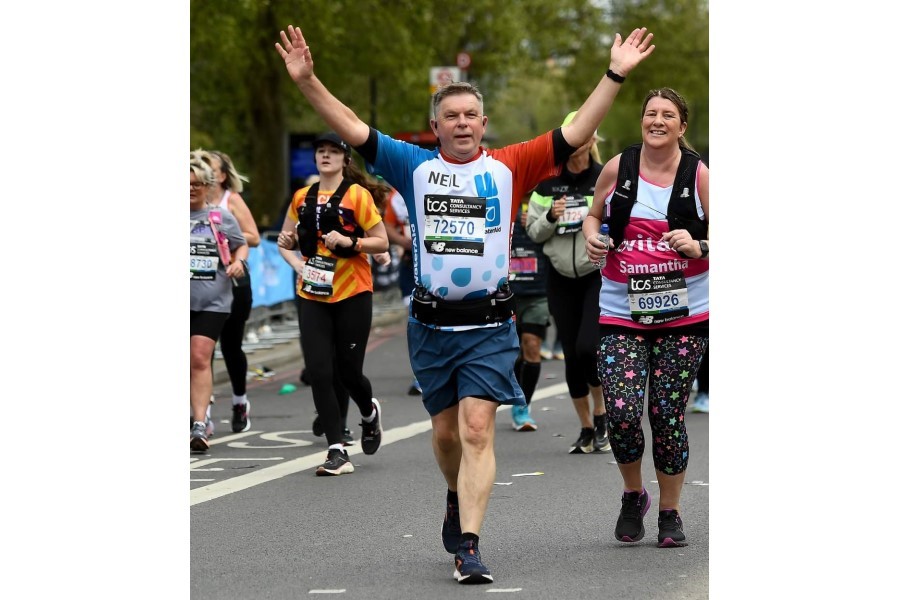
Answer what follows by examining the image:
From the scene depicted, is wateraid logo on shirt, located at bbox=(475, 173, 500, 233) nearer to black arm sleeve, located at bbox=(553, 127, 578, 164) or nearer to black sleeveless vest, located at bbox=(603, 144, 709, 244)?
black arm sleeve, located at bbox=(553, 127, 578, 164)

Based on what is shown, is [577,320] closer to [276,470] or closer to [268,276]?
[276,470]

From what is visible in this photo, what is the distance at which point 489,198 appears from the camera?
6.43 meters

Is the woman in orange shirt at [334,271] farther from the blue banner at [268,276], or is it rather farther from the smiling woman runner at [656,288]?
the blue banner at [268,276]

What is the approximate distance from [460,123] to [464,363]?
35.8 inches

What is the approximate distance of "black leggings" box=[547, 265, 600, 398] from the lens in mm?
9750

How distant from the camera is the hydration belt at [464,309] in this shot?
6.50 meters

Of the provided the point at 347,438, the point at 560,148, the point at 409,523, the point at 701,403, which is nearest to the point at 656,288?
the point at 560,148

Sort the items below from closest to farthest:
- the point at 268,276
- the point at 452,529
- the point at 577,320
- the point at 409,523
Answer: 1. the point at 452,529
2. the point at 409,523
3. the point at 577,320
4. the point at 268,276

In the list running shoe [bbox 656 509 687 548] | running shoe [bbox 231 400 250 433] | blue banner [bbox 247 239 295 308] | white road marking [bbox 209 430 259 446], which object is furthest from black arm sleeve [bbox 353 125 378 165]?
blue banner [bbox 247 239 295 308]

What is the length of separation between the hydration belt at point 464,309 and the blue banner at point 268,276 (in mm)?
11037

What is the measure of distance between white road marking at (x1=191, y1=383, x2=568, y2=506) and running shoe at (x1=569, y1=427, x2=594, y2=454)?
1.34 meters
